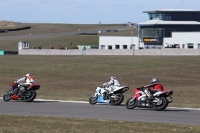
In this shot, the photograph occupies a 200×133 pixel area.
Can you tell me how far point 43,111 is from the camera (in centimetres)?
2134

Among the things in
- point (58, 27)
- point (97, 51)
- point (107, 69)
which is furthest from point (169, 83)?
point (58, 27)

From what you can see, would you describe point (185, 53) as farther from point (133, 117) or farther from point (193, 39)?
point (133, 117)

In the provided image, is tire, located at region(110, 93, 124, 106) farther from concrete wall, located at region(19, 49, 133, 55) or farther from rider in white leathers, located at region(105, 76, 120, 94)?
concrete wall, located at region(19, 49, 133, 55)

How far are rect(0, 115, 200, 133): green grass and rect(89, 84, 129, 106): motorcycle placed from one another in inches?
253

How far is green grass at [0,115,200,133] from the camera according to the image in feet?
50.1

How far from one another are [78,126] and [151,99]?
253 inches

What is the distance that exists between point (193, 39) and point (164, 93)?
215 ft

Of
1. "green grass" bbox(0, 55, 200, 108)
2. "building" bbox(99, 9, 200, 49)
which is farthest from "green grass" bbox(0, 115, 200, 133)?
"building" bbox(99, 9, 200, 49)

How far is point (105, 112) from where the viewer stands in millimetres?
21094

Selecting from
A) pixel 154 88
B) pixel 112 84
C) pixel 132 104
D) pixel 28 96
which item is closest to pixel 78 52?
pixel 28 96

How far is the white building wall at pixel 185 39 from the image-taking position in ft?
280

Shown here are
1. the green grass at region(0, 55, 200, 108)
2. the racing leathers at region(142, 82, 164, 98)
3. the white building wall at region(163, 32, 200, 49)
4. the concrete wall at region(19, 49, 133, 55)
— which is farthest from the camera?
the white building wall at region(163, 32, 200, 49)

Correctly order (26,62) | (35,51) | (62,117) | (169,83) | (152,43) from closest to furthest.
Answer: (62,117) < (169,83) < (26,62) < (35,51) < (152,43)

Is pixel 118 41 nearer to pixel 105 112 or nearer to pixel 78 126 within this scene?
pixel 105 112
